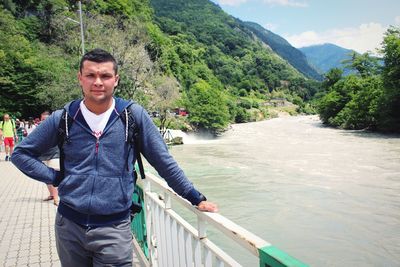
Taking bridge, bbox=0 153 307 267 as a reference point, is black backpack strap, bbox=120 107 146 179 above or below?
above

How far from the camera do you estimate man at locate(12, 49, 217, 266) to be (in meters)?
2.02

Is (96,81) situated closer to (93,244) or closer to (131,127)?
(131,127)

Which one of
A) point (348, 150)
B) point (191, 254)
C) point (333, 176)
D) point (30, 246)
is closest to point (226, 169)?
point (333, 176)

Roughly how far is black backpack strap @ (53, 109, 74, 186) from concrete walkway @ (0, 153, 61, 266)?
2.83m

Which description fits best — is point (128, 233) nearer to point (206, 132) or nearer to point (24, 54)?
point (24, 54)

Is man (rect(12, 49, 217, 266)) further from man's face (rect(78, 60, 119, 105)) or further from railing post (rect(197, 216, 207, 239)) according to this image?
railing post (rect(197, 216, 207, 239))

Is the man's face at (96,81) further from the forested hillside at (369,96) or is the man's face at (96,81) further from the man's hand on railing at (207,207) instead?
the forested hillside at (369,96)

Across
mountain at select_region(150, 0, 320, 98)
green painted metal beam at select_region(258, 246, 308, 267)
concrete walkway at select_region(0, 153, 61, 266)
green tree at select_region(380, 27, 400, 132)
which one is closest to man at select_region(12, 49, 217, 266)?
green painted metal beam at select_region(258, 246, 308, 267)

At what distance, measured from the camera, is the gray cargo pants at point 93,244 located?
202 cm

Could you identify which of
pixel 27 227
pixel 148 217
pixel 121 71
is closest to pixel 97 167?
pixel 148 217

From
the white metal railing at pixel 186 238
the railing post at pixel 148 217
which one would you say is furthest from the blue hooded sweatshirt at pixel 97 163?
the railing post at pixel 148 217

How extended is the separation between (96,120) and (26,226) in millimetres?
4928

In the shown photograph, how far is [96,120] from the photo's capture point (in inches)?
81.5

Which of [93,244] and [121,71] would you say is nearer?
[93,244]
